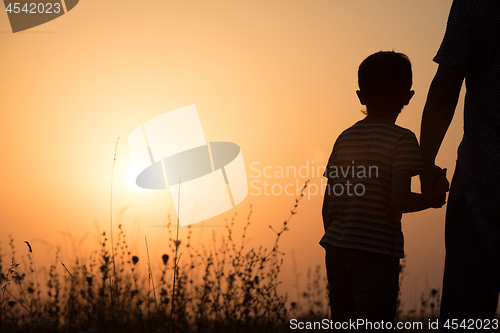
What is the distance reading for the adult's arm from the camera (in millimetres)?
1849

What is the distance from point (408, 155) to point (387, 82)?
1.28 feet

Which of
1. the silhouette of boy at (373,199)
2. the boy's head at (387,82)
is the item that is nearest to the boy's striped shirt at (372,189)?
the silhouette of boy at (373,199)

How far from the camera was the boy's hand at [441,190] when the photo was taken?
74.7 inches

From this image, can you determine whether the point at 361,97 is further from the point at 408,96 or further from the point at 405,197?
the point at 405,197

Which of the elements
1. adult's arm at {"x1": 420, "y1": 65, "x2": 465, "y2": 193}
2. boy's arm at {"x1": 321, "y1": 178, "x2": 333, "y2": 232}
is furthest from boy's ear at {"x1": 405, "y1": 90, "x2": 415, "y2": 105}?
boy's arm at {"x1": 321, "y1": 178, "x2": 333, "y2": 232}

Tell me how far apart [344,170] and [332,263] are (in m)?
0.45

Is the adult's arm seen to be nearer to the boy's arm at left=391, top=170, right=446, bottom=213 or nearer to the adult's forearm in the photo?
the adult's forearm

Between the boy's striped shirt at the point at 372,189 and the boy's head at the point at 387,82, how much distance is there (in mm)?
106

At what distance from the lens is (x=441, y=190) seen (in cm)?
191

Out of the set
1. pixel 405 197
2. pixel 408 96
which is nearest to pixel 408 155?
pixel 405 197

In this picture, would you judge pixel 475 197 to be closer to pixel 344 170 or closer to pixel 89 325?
pixel 344 170

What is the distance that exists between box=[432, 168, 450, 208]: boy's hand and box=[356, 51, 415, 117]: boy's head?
37 centimetres

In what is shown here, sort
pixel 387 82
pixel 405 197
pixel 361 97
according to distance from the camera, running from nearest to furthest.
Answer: pixel 405 197
pixel 387 82
pixel 361 97

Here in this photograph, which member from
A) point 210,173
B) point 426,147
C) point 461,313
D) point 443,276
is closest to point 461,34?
point 426,147
